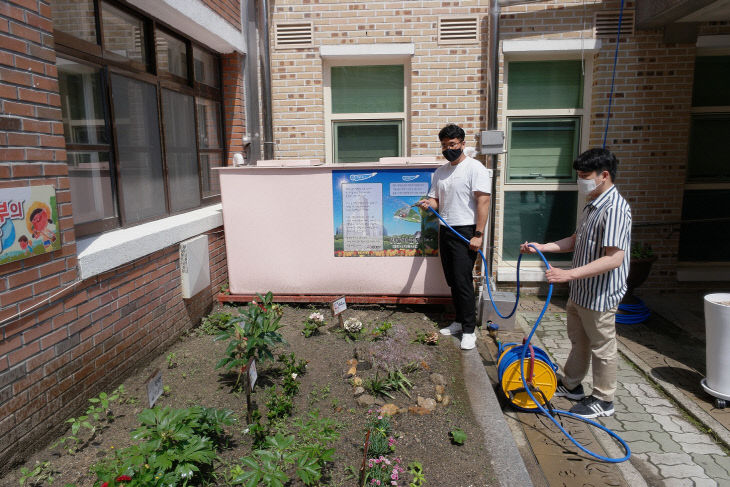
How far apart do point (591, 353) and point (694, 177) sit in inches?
180

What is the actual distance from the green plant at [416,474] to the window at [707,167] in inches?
→ 236

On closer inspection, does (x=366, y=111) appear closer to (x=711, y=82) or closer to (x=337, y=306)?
(x=337, y=306)

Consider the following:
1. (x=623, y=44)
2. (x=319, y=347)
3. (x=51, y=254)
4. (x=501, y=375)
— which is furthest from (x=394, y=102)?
(x=51, y=254)

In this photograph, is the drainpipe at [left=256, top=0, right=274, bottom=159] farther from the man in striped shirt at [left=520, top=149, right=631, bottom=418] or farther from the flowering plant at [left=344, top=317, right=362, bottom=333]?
the man in striped shirt at [left=520, top=149, right=631, bottom=418]

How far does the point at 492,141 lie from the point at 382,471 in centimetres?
458

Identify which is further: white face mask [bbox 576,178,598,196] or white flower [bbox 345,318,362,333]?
white flower [bbox 345,318,362,333]

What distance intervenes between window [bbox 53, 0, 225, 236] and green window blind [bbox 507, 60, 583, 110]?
4.24 metres

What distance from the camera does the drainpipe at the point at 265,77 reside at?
651cm

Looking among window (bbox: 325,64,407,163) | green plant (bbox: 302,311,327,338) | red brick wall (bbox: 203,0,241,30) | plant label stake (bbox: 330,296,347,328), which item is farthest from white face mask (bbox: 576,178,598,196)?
red brick wall (bbox: 203,0,241,30)

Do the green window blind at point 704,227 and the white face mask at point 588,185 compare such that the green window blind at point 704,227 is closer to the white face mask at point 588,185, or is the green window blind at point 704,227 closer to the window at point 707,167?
the window at point 707,167

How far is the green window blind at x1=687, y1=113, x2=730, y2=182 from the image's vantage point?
7055mm

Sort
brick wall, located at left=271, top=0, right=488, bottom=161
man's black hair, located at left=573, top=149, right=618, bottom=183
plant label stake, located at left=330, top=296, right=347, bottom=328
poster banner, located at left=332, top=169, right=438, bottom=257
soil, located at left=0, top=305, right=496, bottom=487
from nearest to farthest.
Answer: soil, located at left=0, top=305, right=496, bottom=487 < man's black hair, located at left=573, top=149, right=618, bottom=183 < plant label stake, located at left=330, top=296, right=347, bottom=328 < poster banner, located at left=332, top=169, right=438, bottom=257 < brick wall, located at left=271, top=0, right=488, bottom=161

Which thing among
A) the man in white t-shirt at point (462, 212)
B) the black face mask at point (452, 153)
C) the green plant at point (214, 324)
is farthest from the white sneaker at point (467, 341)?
the green plant at point (214, 324)

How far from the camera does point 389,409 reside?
11.9 feet
